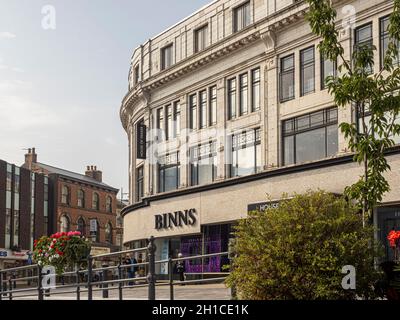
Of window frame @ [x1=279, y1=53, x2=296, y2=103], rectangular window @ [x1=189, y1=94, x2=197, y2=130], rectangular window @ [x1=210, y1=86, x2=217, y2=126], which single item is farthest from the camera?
rectangular window @ [x1=189, y1=94, x2=197, y2=130]

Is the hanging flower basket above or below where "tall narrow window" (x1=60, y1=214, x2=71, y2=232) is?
below

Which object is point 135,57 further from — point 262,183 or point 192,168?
point 262,183

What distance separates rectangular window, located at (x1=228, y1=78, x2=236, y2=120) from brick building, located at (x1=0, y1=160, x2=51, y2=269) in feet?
133

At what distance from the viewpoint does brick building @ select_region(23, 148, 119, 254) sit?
287 feet

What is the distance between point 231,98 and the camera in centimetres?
4434

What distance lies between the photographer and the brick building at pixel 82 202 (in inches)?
3450

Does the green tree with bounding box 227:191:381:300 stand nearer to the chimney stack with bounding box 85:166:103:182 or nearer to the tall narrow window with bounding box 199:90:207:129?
the tall narrow window with bounding box 199:90:207:129

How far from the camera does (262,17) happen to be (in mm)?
41094

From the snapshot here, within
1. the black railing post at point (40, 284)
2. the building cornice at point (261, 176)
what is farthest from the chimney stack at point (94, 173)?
the black railing post at point (40, 284)

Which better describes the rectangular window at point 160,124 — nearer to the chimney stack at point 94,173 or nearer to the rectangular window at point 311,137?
the rectangular window at point 311,137

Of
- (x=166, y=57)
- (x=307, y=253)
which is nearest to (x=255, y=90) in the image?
(x=166, y=57)

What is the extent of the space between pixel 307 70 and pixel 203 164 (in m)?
11.2

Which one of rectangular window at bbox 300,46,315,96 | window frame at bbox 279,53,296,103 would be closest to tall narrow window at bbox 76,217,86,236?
window frame at bbox 279,53,296,103

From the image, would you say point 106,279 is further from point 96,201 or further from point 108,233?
point 108,233
